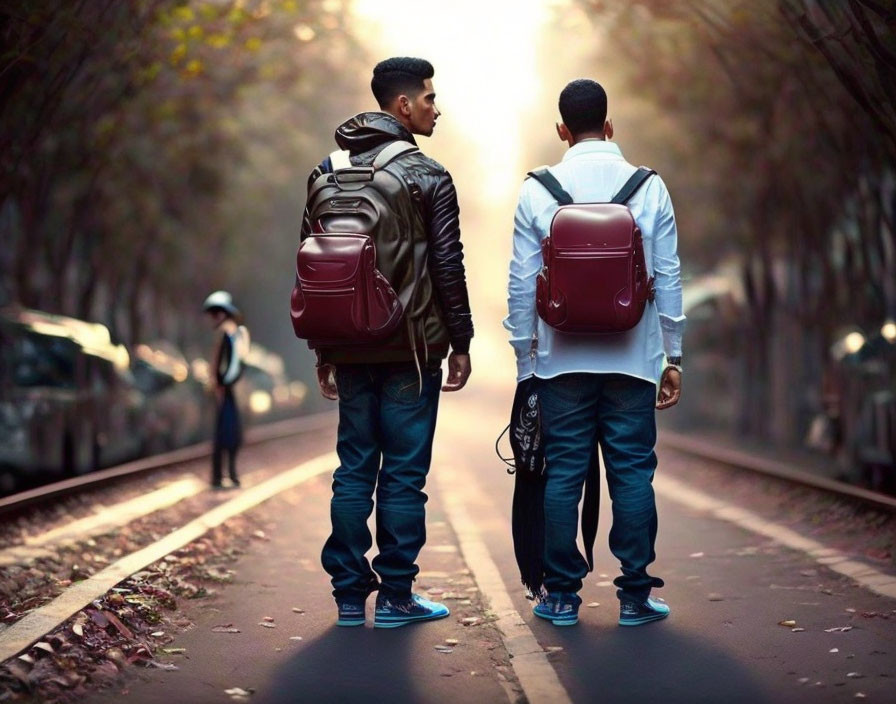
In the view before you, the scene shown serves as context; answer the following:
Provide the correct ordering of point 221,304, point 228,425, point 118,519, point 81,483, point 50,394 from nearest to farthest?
point 118,519
point 81,483
point 221,304
point 228,425
point 50,394

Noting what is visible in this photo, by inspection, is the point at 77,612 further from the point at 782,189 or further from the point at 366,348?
the point at 782,189

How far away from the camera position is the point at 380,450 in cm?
662

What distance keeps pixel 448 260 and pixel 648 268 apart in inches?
34.3

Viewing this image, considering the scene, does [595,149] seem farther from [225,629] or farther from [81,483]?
[81,483]

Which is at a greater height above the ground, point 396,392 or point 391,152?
point 391,152

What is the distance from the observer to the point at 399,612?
652cm

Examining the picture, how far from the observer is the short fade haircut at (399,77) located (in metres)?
6.62

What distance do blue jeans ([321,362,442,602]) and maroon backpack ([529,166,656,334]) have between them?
2.34ft

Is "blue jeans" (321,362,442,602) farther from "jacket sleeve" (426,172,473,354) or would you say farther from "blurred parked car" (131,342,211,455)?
"blurred parked car" (131,342,211,455)

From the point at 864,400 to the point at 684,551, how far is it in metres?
6.35

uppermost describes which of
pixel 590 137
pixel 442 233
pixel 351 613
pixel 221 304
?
pixel 590 137

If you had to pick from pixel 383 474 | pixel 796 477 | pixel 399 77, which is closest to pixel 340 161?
pixel 399 77

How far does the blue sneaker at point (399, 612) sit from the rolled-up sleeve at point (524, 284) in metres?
1.17

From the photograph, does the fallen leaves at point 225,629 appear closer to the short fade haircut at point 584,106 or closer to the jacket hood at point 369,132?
the jacket hood at point 369,132
